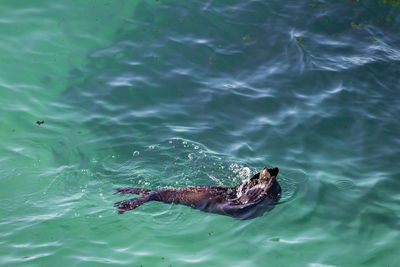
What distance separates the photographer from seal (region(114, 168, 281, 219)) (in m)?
5.86

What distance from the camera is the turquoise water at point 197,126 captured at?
19.1ft

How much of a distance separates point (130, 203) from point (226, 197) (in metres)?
1.39

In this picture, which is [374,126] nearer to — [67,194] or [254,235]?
[254,235]

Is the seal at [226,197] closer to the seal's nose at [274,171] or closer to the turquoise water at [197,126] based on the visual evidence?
the seal's nose at [274,171]

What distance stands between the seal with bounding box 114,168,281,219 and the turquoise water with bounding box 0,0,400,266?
0.12 metres

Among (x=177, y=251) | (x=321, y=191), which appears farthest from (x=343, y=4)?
(x=177, y=251)

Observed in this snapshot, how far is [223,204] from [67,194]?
7.70 ft

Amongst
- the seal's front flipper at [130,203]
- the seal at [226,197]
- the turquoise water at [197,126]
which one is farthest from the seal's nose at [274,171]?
the seal's front flipper at [130,203]

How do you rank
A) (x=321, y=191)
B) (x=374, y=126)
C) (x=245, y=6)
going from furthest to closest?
(x=245, y=6) → (x=374, y=126) → (x=321, y=191)

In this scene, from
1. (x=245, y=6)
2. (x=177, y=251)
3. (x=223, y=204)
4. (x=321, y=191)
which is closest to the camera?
(x=177, y=251)

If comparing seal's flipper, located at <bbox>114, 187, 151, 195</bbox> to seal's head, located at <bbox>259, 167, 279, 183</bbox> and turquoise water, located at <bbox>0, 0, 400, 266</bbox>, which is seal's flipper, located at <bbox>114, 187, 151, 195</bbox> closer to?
turquoise water, located at <bbox>0, 0, 400, 266</bbox>

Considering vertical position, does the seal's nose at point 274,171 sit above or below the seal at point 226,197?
above

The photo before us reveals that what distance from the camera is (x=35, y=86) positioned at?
854cm

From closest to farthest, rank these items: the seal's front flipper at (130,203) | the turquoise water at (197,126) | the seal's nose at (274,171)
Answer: the seal's nose at (274,171) → the turquoise water at (197,126) → the seal's front flipper at (130,203)
